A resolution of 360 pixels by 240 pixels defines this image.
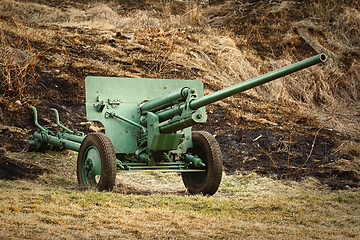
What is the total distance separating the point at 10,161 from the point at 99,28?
796cm

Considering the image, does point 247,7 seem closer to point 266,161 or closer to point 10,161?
point 266,161

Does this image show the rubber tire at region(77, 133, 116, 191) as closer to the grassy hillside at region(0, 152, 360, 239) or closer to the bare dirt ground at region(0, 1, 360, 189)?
the grassy hillside at region(0, 152, 360, 239)

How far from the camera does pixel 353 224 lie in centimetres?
563

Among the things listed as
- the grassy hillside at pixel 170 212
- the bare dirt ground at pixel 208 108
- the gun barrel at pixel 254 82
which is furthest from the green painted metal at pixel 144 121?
the bare dirt ground at pixel 208 108

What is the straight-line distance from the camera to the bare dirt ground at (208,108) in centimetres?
914

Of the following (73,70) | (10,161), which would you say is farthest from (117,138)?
(73,70)

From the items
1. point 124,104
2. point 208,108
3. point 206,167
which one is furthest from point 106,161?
point 208,108

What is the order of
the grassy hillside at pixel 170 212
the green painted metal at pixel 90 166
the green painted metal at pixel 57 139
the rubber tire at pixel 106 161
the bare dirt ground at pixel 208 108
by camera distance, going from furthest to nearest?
the bare dirt ground at pixel 208 108, the green painted metal at pixel 57 139, the green painted metal at pixel 90 166, the rubber tire at pixel 106 161, the grassy hillside at pixel 170 212

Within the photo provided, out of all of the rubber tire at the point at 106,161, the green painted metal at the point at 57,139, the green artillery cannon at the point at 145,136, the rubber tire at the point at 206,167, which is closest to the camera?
the rubber tire at the point at 106,161

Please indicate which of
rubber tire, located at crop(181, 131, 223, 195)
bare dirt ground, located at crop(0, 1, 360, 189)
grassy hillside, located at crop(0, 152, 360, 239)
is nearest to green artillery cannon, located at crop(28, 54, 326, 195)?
rubber tire, located at crop(181, 131, 223, 195)

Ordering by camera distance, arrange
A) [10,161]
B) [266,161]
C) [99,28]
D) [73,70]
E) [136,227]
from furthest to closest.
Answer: [99,28], [73,70], [266,161], [10,161], [136,227]

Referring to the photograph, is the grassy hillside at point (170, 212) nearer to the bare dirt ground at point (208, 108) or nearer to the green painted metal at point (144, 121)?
the green painted metal at point (144, 121)

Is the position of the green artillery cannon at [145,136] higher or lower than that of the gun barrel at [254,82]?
lower

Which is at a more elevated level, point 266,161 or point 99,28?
point 99,28
